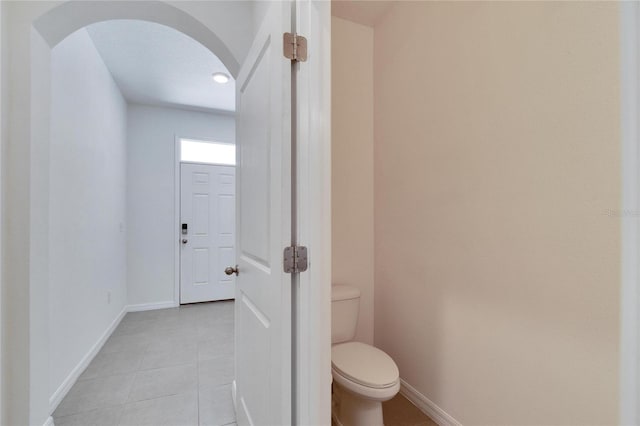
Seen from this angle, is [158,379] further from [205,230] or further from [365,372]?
[205,230]

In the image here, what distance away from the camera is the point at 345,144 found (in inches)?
83.8

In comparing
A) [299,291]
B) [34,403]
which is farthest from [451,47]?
[34,403]

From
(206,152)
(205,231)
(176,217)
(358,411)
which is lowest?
(358,411)

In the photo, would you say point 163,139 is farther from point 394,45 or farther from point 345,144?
point 394,45

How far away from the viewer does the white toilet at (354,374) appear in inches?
53.8

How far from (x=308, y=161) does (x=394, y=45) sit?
60.5 inches

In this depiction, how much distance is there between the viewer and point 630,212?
12.3 inches

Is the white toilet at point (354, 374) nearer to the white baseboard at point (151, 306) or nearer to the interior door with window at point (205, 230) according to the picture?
the interior door with window at point (205, 230)

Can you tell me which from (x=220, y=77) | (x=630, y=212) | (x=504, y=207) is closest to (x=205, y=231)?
(x=220, y=77)

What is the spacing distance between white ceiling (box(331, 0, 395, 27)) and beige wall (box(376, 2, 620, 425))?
0.37ft

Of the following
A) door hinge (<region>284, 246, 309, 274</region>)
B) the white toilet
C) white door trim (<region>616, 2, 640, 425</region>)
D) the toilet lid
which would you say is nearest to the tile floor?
the white toilet

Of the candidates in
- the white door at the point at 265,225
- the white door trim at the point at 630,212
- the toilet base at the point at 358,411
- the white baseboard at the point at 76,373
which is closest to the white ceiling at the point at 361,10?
the white door at the point at 265,225

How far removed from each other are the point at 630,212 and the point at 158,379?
103 inches

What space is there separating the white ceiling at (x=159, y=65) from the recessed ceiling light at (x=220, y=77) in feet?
0.16
